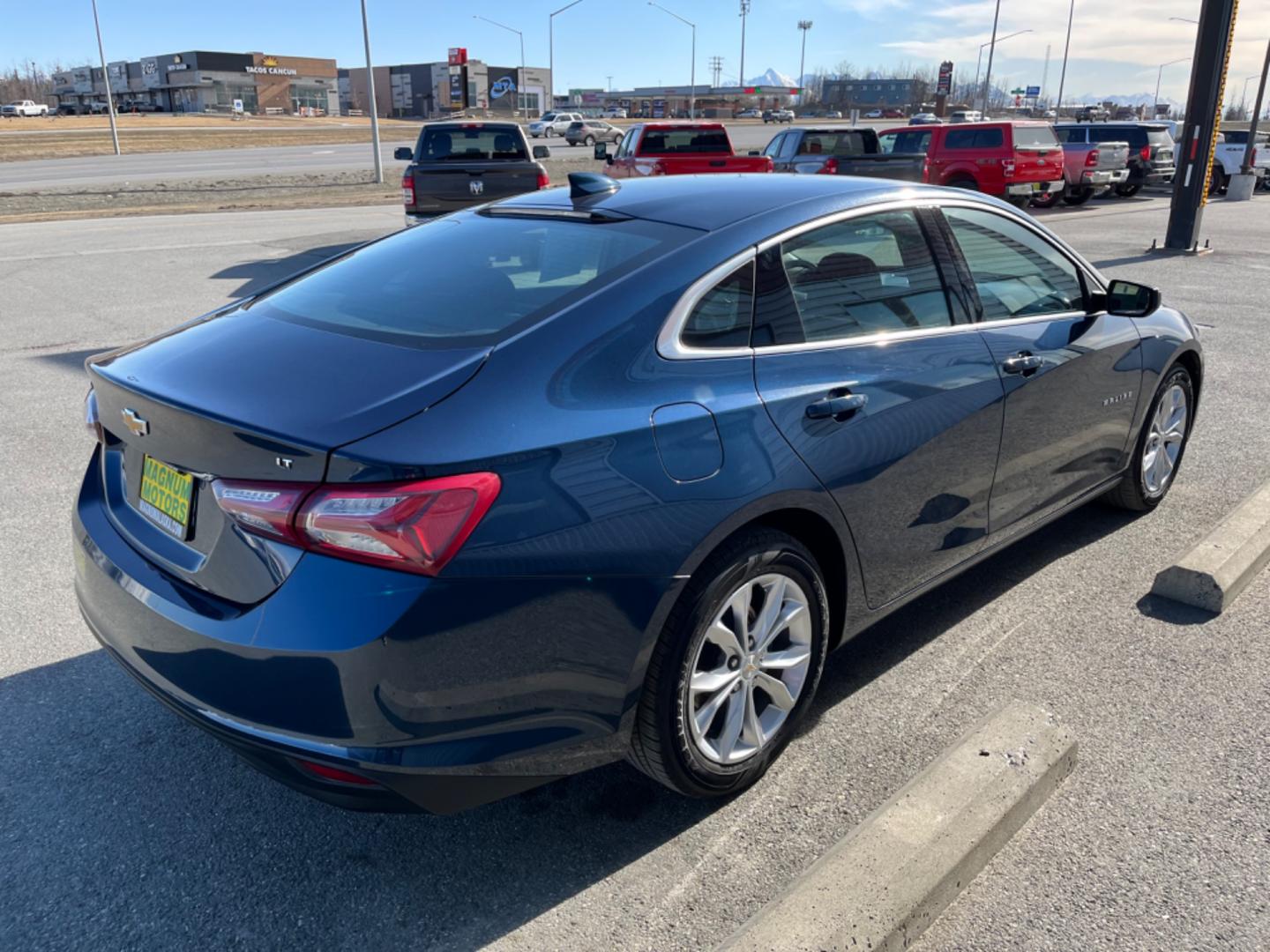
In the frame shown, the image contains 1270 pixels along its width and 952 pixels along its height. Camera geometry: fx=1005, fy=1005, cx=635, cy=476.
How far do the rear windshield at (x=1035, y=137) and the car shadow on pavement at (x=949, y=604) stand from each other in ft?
56.9

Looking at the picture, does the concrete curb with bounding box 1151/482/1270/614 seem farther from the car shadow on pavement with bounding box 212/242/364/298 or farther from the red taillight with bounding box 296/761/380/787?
the car shadow on pavement with bounding box 212/242/364/298

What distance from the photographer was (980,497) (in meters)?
3.61

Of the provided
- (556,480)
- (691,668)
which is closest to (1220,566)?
(691,668)

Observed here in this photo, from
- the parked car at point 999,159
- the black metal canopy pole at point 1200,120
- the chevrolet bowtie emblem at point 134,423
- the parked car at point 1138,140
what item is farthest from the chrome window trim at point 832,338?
the parked car at point 1138,140

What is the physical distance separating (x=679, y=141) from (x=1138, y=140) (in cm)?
1479

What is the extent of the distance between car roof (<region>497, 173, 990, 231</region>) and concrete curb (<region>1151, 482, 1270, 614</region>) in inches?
70.1

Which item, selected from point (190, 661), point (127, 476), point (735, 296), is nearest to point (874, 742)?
point (735, 296)

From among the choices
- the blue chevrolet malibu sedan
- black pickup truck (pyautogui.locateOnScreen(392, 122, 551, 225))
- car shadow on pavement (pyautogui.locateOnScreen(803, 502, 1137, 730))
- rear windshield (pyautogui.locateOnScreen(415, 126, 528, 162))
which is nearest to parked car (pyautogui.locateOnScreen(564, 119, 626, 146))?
rear windshield (pyautogui.locateOnScreen(415, 126, 528, 162))

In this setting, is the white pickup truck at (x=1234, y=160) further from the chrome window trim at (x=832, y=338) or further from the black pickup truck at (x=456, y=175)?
the chrome window trim at (x=832, y=338)

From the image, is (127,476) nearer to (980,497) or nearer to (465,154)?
(980,497)

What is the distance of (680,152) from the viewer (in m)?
17.2

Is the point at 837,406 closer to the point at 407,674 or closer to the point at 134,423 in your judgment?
the point at 407,674

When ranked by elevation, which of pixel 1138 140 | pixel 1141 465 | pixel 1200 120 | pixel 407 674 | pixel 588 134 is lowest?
pixel 1141 465

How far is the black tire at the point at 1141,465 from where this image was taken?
15.4ft
